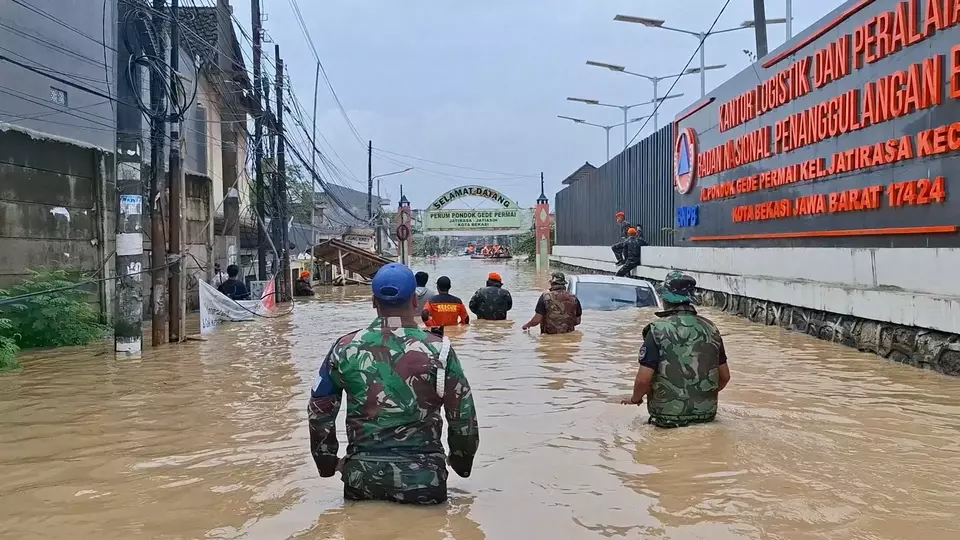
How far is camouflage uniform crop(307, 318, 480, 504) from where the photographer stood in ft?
12.2

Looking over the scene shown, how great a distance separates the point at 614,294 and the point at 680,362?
29.4 feet

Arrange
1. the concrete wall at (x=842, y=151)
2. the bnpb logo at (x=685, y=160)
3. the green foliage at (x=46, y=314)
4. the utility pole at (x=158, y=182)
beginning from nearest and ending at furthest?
the concrete wall at (x=842, y=151), the green foliage at (x=46, y=314), the utility pole at (x=158, y=182), the bnpb logo at (x=685, y=160)

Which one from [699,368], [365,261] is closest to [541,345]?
[699,368]

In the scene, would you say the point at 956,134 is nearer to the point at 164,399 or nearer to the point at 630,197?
the point at 164,399

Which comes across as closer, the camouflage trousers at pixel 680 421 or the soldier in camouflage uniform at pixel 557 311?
the camouflage trousers at pixel 680 421

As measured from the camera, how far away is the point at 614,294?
14.4 metres

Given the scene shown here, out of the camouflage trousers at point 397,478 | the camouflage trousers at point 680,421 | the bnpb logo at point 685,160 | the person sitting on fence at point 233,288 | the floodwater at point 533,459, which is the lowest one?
the floodwater at point 533,459

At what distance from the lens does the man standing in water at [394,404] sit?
3732 millimetres

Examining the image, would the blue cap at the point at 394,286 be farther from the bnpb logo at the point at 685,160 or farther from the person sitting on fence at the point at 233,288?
the bnpb logo at the point at 685,160

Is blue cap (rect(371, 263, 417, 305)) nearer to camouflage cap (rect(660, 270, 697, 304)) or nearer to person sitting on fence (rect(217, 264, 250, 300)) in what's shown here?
camouflage cap (rect(660, 270, 697, 304))

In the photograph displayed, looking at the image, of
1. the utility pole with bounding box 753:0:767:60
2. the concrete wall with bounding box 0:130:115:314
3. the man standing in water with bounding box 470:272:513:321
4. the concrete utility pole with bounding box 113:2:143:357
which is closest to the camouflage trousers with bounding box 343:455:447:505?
the concrete utility pole with bounding box 113:2:143:357

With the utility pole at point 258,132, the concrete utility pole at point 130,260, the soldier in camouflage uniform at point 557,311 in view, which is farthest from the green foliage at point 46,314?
the utility pole at point 258,132

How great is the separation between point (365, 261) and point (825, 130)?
66.5ft

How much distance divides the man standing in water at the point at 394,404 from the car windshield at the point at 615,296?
10.7 m
